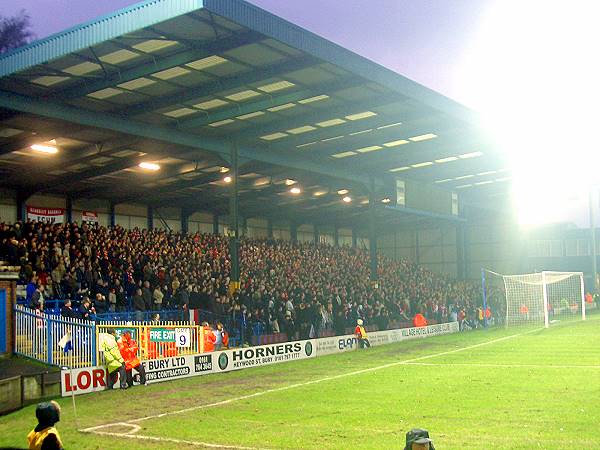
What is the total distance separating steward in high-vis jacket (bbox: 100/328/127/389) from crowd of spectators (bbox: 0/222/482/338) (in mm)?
3303

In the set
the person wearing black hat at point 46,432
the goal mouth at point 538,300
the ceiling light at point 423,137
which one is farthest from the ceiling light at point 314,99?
the person wearing black hat at point 46,432

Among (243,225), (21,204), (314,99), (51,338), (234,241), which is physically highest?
(314,99)

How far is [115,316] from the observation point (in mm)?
23719

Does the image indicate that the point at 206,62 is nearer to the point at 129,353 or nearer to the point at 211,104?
the point at 211,104

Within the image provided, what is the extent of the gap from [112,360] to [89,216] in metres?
24.5

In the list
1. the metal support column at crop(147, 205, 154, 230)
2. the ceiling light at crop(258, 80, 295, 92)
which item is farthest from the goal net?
the metal support column at crop(147, 205, 154, 230)

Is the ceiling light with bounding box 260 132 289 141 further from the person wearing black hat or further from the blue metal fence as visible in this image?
the person wearing black hat

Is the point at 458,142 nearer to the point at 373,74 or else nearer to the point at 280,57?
the point at 373,74

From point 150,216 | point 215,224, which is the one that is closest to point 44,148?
point 150,216

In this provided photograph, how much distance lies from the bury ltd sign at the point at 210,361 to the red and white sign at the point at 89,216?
19.4m

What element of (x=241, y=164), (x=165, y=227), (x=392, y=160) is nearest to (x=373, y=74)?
(x=241, y=164)

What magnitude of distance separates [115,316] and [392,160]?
1921 cm

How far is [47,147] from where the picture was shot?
29438 millimetres

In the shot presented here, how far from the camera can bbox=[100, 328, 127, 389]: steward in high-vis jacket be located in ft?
61.3
